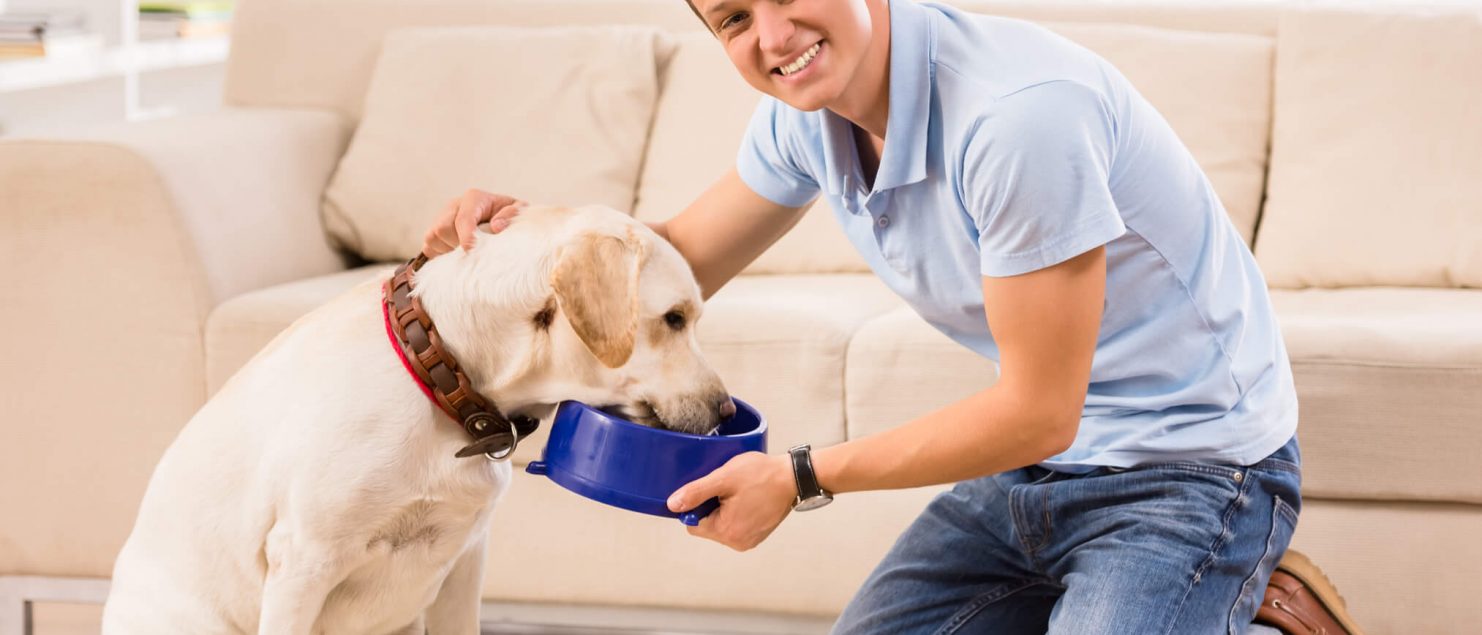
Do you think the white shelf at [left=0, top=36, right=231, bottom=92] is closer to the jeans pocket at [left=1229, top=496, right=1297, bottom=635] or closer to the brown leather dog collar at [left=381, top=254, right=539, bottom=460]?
the brown leather dog collar at [left=381, top=254, right=539, bottom=460]

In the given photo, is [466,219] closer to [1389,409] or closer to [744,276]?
[744,276]

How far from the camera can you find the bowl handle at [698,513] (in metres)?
1.43

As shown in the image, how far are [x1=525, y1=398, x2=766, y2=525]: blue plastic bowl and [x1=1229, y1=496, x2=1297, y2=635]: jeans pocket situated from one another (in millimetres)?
555

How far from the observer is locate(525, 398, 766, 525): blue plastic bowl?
142 centimetres

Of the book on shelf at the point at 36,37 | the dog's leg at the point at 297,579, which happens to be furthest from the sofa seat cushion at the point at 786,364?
the book on shelf at the point at 36,37

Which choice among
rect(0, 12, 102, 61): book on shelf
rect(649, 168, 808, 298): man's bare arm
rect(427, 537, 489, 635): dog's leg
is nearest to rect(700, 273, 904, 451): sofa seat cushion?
rect(649, 168, 808, 298): man's bare arm

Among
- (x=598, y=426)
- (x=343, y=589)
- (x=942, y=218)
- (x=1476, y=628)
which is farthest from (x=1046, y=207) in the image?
(x=1476, y=628)

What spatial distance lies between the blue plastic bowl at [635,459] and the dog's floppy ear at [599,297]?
8 centimetres

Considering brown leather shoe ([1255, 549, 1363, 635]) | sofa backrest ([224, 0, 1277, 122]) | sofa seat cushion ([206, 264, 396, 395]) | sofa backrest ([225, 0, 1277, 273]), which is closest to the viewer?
brown leather shoe ([1255, 549, 1363, 635])

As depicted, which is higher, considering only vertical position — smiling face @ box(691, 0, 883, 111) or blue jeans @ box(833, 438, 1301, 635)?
smiling face @ box(691, 0, 883, 111)

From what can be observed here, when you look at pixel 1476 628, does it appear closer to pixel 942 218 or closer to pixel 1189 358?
pixel 1189 358

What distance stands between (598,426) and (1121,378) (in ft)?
1.91

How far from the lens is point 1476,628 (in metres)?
2.07

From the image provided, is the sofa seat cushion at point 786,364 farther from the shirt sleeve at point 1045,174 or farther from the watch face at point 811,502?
the shirt sleeve at point 1045,174
